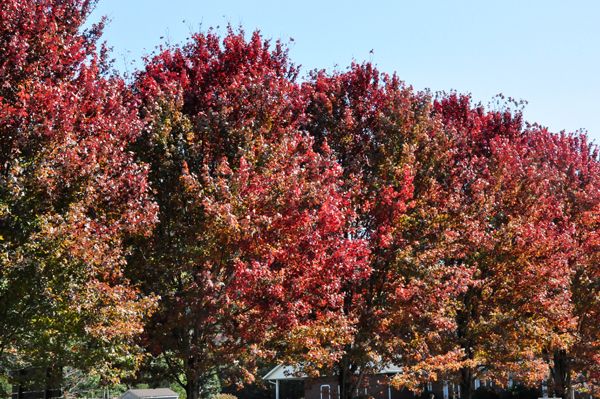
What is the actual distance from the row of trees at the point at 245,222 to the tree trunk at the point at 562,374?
5.15 m

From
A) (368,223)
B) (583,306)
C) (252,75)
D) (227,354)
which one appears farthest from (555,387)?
(252,75)

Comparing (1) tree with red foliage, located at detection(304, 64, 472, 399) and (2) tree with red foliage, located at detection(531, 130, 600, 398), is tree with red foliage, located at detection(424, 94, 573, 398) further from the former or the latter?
(2) tree with red foliage, located at detection(531, 130, 600, 398)

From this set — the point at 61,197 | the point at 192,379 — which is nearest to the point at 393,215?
the point at 192,379

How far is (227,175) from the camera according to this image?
570 inches

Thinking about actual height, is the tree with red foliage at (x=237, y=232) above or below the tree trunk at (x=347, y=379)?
above

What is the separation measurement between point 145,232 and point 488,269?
12.1 metres

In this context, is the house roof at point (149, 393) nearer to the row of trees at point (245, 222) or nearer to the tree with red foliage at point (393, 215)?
the row of trees at point (245, 222)

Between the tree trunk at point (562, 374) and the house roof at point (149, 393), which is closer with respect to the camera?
the tree trunk at point (562, 374)

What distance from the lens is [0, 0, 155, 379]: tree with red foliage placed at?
1138cm

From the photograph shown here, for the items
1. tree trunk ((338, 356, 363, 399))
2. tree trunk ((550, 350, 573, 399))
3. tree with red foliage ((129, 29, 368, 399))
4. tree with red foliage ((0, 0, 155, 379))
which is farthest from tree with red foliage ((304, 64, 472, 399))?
tree trunk ((550, 350, 573, 399))

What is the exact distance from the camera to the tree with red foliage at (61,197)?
1138 cm

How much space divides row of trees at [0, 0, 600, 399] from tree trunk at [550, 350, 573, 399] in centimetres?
515

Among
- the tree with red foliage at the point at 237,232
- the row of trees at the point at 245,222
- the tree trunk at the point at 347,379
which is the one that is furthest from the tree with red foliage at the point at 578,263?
the tree with red foliage at the point at 237,232

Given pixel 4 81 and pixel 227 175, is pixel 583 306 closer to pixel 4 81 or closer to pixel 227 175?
pixel 227 175
